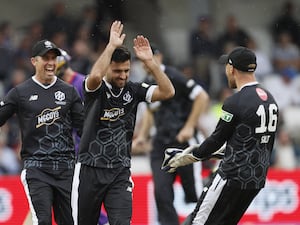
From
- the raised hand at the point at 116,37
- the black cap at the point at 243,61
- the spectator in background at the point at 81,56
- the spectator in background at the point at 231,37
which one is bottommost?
the black cap at the point at 243,61

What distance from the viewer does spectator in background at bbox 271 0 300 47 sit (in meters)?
19.2

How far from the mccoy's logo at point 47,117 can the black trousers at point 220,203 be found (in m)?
1.73

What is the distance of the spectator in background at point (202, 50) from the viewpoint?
1830 centimetres

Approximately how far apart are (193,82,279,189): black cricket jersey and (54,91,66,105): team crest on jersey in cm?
160

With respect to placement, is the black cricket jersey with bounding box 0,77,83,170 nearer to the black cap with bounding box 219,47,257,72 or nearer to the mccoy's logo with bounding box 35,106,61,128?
the mccoy's logo with bounding box 35,106,61,128

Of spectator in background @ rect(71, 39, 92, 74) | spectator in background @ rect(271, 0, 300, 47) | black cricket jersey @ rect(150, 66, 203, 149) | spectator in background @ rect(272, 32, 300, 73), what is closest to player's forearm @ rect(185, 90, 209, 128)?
black cricket jersey @ rect(150, 66, 203, 149)

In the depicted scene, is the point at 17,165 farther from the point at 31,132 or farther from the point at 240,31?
the point at 31,132

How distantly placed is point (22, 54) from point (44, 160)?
27.9 feet

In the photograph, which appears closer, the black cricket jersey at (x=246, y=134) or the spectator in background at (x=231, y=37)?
the black cricket jersey at (x=246, y=134)

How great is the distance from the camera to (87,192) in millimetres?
9414

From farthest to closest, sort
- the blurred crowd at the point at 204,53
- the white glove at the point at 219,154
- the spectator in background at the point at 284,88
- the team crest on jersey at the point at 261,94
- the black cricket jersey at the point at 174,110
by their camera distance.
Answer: the spectator in background at the point at 284,88 → the blurred crowd at the point at 204,53 → the black cricket jersey at the point at 174,110 → the white glove at the point at 219,154 → the team crest on jersey at the point at 261,94

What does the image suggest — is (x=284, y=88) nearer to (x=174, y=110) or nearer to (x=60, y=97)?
(x=174, y=110)

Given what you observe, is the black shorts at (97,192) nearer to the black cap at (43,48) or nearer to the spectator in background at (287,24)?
the black cap at (43,48)

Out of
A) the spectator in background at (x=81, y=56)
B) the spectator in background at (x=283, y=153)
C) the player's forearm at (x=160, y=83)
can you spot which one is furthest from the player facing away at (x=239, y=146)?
the spectator in background at (x=283, y=153)
